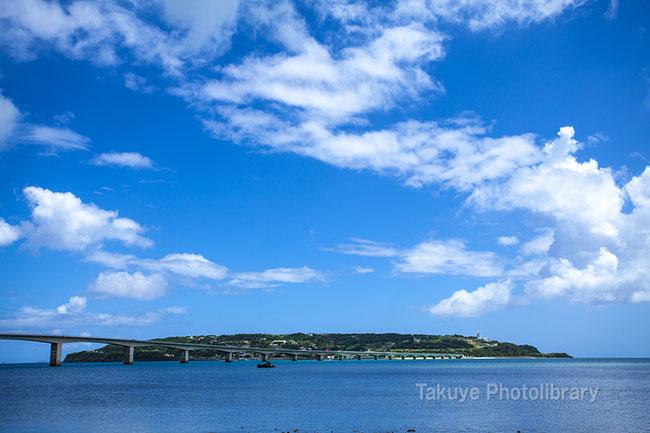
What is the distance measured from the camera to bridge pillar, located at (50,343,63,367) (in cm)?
17200

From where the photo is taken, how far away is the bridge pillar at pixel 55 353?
172 meters

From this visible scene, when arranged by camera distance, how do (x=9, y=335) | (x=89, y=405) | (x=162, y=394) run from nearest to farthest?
(x=89, y=405)
(x=162, y=394)
(x=9, y=335)

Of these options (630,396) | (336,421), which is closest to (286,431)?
(336,421)

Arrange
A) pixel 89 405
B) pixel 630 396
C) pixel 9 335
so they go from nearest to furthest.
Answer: pixel 89 405
pixel 630 396
pixel 9 335

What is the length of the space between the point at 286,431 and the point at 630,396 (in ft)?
155

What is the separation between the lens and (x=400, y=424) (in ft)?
134

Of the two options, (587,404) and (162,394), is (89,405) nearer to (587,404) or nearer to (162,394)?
(162,394)

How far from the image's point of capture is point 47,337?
157m

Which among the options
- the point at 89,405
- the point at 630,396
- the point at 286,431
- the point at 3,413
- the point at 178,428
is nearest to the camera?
the point at 286,431

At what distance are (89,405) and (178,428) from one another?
2358cm

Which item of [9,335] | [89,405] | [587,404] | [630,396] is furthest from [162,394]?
[9,335]

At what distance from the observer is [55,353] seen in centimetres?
17788

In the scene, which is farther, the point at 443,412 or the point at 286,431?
the point at 443,412

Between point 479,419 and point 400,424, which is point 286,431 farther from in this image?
point 479,419
